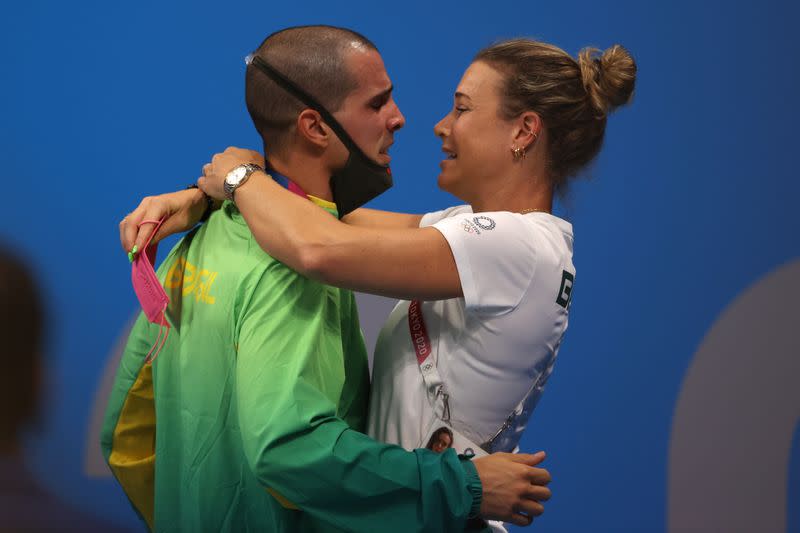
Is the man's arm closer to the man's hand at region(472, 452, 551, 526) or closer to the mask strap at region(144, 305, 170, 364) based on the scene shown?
the man's hand at region(472, 452, 551, 526)

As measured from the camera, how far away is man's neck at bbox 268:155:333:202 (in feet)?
4.93

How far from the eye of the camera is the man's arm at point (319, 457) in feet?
4.03

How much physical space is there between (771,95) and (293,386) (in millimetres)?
2133

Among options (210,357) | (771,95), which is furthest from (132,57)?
(771,95)

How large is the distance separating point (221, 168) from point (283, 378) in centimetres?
39

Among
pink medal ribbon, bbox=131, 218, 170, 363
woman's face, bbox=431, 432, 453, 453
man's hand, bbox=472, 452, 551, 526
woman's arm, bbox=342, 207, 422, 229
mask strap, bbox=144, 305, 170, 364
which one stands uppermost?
woman's arm, bbox=342, 207, 422, 229

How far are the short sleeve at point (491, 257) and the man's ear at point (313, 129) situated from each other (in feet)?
0.77

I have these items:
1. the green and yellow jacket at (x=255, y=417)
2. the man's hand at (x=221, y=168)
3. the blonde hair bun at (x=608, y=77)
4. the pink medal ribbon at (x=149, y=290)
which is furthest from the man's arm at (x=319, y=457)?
the blonde hair bun at (x=608, y=77)

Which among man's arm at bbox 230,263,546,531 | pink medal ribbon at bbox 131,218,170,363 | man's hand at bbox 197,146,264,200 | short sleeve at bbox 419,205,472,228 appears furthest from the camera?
short sleeve at bbox 419,205,472,228

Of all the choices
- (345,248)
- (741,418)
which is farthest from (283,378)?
(741,418)

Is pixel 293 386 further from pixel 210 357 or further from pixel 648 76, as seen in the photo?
pixel 648 76

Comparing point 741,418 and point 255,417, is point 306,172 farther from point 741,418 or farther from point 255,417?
point 741,418

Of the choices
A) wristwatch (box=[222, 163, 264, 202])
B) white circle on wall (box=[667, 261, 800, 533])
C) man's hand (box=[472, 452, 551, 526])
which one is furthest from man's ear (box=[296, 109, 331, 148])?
white circle on wall (box=[667, 261, 800, 533])

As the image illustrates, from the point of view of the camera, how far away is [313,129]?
148 cm
